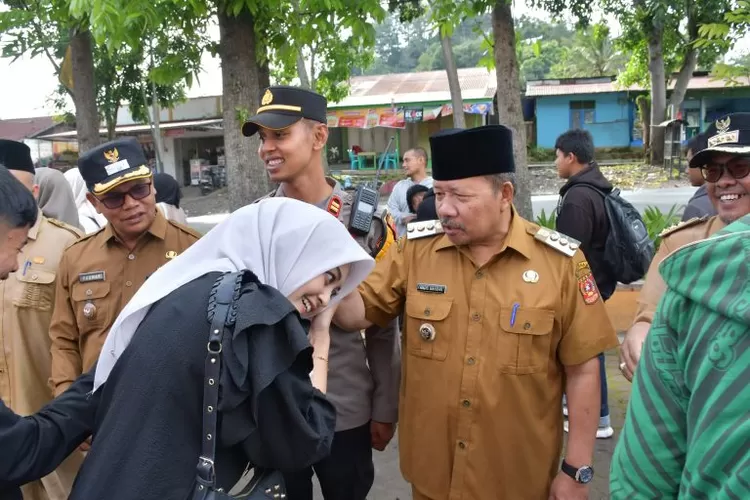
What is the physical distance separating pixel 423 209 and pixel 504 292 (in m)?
2.76

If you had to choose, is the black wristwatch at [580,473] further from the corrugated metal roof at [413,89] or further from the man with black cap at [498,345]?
the corrugated metal roof at [413,89]

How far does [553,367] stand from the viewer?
2250mm

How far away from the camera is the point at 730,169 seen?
235 cm

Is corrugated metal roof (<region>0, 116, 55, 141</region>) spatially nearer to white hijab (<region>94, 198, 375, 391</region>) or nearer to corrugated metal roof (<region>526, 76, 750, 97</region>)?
corrugated metal roof (<region>526, 76, 750, 97</region>)

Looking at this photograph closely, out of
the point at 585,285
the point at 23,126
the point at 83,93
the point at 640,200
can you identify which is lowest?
the point at 640,200

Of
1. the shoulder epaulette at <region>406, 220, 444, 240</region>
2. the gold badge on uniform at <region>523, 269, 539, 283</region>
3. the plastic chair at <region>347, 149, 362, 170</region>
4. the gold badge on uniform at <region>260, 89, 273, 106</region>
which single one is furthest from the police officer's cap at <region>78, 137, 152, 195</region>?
the plastic chair at <region>347, 149, 362, 170</region>

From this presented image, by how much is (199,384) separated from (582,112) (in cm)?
2874

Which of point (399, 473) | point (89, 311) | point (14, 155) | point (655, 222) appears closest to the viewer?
point (89, 311)

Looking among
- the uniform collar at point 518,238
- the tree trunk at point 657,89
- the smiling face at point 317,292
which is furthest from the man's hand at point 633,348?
the tree trunk at point 657,89

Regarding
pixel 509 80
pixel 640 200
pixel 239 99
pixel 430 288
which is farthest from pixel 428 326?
pixel 640 200

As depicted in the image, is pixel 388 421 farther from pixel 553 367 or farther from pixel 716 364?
pixel 716 364

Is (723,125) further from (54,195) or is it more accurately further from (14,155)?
(54,195)

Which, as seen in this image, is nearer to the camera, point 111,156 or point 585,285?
point 585,285

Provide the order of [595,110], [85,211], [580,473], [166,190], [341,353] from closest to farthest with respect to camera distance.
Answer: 1. [580,473]
2. [341,353]
3. [85,211]
4. [166,190]
5. [595,110]
